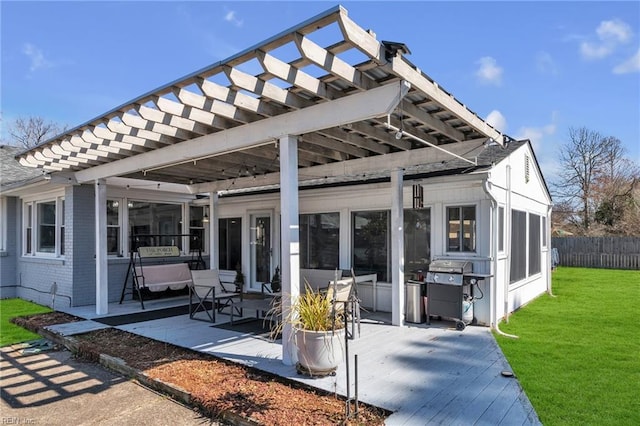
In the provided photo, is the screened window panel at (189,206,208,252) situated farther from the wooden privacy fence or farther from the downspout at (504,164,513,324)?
the wooden privacy fence

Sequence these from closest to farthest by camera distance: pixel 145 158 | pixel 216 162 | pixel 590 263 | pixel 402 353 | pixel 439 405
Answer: pixel 439 405 < pixel 402 353 < pixel 145 158 < pixel 216 162 < pixel 590 263

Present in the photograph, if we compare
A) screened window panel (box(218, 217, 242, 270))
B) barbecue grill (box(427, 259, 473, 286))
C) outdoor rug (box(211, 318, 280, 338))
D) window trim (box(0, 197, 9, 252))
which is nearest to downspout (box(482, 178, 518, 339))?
barbecue grill (box(427, 259, 473, 286))

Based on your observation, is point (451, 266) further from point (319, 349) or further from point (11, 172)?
point (11, 172)

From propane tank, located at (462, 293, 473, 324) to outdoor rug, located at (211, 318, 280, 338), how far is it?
10.3 feet

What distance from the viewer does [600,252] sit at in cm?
1791

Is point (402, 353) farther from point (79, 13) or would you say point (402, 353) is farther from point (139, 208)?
point (79, 13)

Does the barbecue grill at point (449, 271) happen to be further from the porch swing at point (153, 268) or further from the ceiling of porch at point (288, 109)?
the porch swing at point (153, 268)

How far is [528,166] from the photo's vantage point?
895cm

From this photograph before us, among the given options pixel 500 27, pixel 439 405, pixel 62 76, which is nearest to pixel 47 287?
pixel 62 76

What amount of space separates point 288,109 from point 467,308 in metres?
4.30

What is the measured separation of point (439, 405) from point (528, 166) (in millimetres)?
7223

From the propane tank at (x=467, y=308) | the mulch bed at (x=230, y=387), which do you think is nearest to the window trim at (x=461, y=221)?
the propane tank at (x=467, y=308)

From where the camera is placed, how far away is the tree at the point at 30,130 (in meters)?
22.8

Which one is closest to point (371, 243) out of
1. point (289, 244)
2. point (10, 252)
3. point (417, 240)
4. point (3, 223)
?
point (417, 240)
